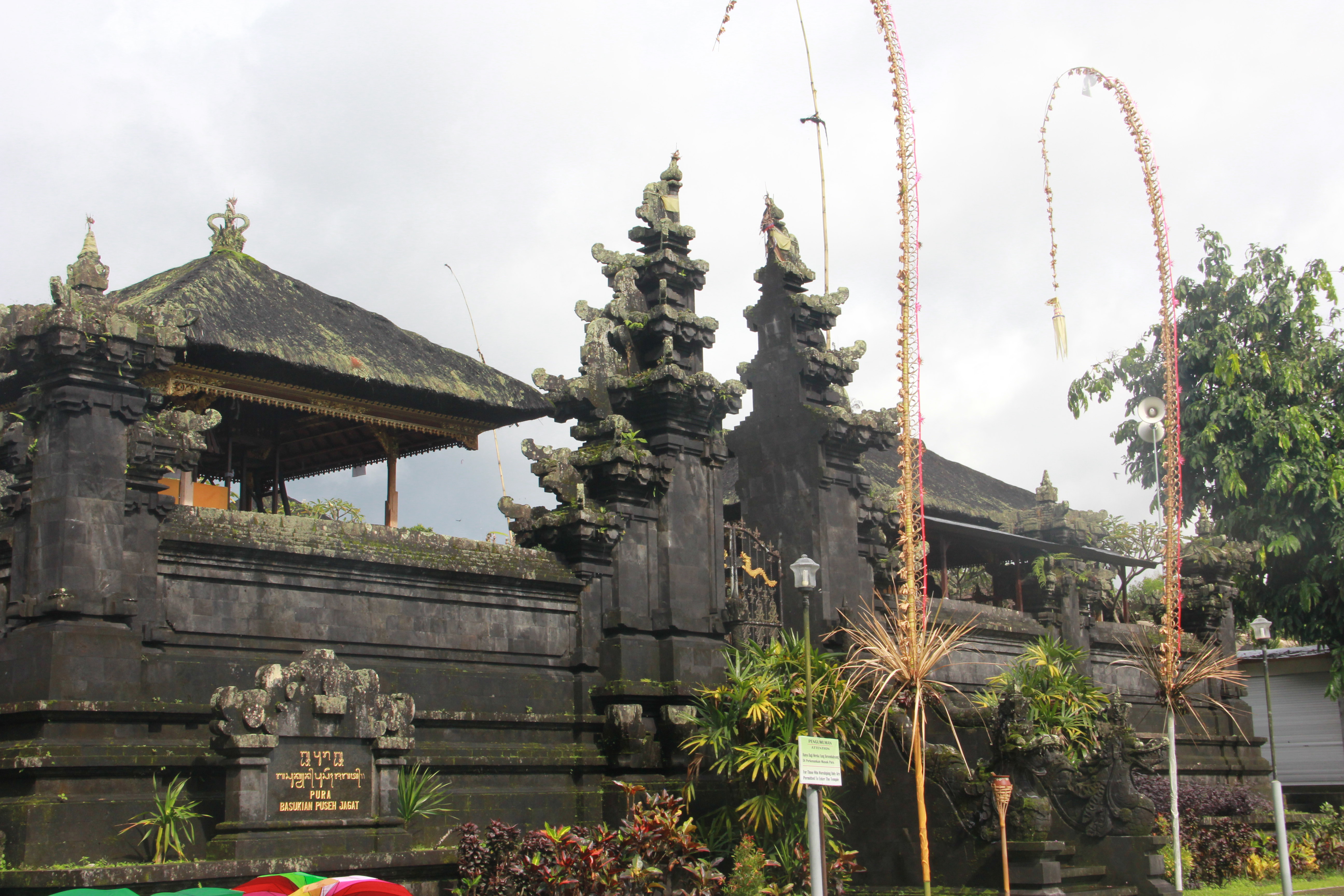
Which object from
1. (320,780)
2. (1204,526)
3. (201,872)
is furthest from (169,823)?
(1204,526)

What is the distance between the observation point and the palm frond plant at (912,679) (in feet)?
37.2

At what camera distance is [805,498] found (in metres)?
16.1

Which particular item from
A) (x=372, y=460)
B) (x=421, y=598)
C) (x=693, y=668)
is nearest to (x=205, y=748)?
(x=421, y=598)

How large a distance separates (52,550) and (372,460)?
29.4 ft

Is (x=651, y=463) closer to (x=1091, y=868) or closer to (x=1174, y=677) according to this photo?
(x=1174, y=677)

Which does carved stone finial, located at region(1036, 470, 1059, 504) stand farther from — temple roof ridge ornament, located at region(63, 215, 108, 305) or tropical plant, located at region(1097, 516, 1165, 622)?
temple roof ridge ornament, located at region(63, 215, 108, 305)

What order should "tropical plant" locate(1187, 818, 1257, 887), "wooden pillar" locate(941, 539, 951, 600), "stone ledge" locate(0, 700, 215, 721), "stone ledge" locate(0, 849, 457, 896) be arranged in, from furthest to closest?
"wooden pillar" locate(941, 539, 951, 600)
"tropical plant" locate(1187, 818, 1257, 887)
"stone ledge" locate(0, 700, 215, 721)
"stone ledge" locate(0, 849, 457, 896)

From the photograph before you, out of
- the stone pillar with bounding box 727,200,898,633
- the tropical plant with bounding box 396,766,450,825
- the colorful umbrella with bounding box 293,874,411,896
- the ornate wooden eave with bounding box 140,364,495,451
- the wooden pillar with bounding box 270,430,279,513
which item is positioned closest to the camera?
the colorful umbrella with bounding box 293,874,411,896

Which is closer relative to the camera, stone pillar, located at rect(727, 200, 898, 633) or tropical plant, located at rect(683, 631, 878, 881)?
tropical plant, located at rect(683, 631, 878, 881)

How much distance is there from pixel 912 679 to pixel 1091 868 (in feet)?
10.7

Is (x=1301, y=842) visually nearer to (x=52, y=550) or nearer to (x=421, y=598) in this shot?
(x=421, y=598)

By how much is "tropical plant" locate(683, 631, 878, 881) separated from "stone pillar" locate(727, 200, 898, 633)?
7.52 ft

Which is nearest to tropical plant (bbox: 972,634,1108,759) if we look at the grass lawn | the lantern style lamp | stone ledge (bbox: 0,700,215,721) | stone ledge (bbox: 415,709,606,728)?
the lantern style lamp

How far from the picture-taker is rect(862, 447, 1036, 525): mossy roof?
2350 cm
